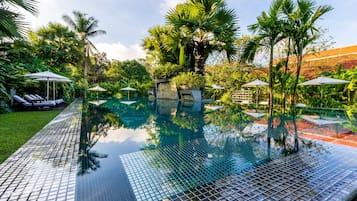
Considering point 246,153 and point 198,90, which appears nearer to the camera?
point 246,153

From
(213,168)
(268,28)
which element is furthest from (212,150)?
(268,28)

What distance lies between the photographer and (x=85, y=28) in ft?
63.3

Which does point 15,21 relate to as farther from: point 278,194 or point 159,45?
point 159,45

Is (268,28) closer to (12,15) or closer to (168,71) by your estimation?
(12,15)

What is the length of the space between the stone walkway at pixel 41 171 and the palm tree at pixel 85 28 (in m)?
15.8

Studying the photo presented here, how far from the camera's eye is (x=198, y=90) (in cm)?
1512

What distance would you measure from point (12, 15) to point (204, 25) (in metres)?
11.8

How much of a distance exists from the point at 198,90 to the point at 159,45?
6.10 meters

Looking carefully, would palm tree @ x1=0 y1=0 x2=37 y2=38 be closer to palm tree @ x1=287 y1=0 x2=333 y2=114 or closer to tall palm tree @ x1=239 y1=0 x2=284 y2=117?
tall palm tree @ x1=239 y1=0 x2=284 y2=117

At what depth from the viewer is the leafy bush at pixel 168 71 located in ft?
52.4

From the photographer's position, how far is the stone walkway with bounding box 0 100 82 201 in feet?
6.72

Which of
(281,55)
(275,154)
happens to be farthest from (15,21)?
(281,55)

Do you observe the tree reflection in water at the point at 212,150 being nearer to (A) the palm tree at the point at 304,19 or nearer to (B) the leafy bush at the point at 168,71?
(A) the palm tree at the point at 304,19

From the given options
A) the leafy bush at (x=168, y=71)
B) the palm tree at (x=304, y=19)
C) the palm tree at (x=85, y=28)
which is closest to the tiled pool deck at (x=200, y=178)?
the palm tree at (x=304, y=19)
